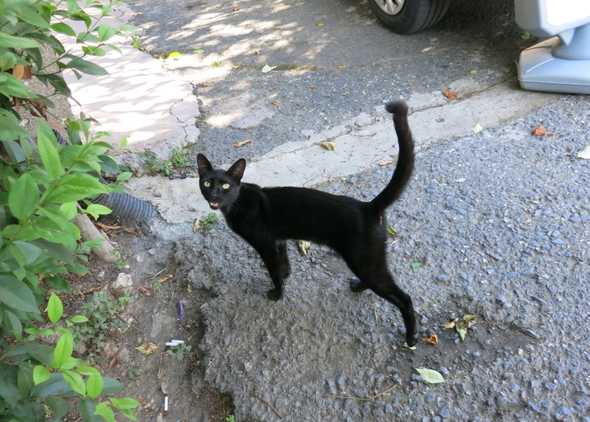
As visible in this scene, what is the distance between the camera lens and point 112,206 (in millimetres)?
3408

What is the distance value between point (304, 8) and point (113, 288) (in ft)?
13.9

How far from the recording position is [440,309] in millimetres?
2766

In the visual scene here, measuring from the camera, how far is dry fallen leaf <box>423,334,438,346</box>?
2.61 meters

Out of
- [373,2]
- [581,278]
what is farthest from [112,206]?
[373,2]

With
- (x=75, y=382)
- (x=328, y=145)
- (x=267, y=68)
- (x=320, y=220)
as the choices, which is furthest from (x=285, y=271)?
(x=267, y=68)

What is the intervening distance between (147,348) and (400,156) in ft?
5.40

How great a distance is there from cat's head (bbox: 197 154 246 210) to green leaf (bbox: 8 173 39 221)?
5.46 ft

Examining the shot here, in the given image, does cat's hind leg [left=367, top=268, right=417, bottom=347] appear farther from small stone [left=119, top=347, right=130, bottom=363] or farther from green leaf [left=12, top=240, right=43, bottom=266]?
green leaf [left=12, top=240, right=43, bottom=266]

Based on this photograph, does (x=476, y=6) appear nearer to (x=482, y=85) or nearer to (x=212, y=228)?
(x=482, y=85)

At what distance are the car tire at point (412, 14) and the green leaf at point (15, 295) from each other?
14.8 ft

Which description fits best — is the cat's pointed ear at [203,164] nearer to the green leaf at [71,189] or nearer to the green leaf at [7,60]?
the green leaf at [7,60]

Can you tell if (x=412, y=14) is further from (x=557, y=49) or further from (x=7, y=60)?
(x=7, y=60)

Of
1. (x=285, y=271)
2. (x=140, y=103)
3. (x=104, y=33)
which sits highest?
(x=104, y=33)

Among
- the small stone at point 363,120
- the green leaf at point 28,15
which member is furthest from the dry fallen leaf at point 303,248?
the green leaf at point 28,15
